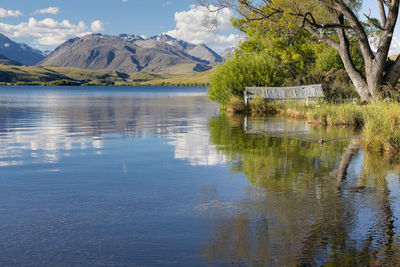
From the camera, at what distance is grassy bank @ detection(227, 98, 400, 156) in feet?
53.3

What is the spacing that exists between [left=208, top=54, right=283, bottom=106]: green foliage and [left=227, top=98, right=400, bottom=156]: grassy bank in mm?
2446

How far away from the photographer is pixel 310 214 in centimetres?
856

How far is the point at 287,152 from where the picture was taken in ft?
54.6

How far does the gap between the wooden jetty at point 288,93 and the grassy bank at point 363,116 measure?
3.11 feet

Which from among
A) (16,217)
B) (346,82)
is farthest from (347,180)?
(346,82)

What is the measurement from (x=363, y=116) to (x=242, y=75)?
830 inches

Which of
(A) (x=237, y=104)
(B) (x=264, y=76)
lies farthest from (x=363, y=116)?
(B) (x=264, y=76)

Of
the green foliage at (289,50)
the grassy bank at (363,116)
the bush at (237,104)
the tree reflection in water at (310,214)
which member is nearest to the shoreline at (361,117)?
the grassy bank at (363,116)

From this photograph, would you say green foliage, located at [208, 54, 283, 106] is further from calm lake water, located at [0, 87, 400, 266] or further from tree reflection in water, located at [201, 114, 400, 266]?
tree reflection in water, located at [201, 114, 400, 266]

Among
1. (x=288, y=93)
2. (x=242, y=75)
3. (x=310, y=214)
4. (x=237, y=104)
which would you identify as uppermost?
(x=242, y=75)

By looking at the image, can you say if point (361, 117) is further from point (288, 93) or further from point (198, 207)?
point (198, 207)

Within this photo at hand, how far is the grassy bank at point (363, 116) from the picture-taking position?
16.2 meters

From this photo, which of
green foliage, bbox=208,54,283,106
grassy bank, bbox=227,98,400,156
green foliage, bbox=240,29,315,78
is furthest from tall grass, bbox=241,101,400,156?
green foliage, bbox=240,29,315,78

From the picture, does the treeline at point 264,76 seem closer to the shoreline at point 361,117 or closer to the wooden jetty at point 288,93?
the wooden jetty at point 288,93
